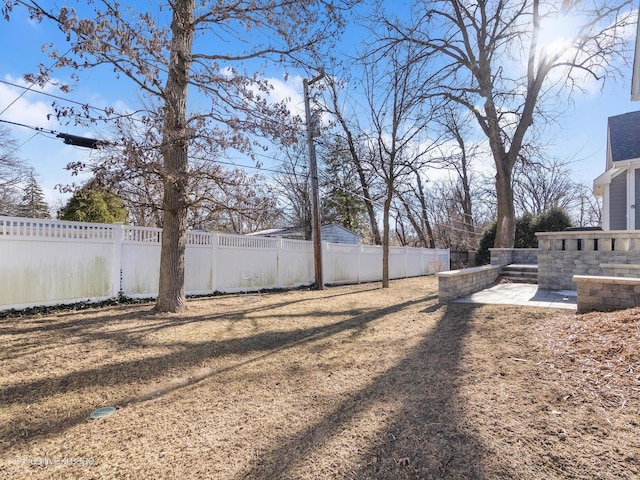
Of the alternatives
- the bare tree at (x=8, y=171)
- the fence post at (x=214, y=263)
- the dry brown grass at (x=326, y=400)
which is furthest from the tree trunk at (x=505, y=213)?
the bare tree at (x=8, y=171)

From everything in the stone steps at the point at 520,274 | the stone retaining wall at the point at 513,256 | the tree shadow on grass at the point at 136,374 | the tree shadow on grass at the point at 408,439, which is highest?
the stone retaining wall at the point at 513,256

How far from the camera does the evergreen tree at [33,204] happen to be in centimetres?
2188

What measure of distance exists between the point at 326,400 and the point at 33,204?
29228 mm

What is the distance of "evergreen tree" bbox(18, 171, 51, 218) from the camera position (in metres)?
21.9

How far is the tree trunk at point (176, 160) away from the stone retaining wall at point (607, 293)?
20.6 feet

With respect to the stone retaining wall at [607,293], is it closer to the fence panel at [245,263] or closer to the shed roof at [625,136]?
the fence panel at [245,263]

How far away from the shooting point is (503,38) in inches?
472

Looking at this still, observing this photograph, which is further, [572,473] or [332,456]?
[332,456]

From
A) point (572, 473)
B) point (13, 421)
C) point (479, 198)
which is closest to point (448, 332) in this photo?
point (572, 473)

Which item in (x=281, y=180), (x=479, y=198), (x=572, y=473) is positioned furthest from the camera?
(x=479, y=198)

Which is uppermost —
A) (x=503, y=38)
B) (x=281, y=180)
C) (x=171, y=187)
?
(x=503, y=38)

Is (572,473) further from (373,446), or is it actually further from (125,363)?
(125,363)

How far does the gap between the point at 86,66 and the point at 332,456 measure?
5610 millimetres

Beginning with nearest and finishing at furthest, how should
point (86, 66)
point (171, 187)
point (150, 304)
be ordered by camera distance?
point (86, 66) → point (171, 187) → point (150, 304)
